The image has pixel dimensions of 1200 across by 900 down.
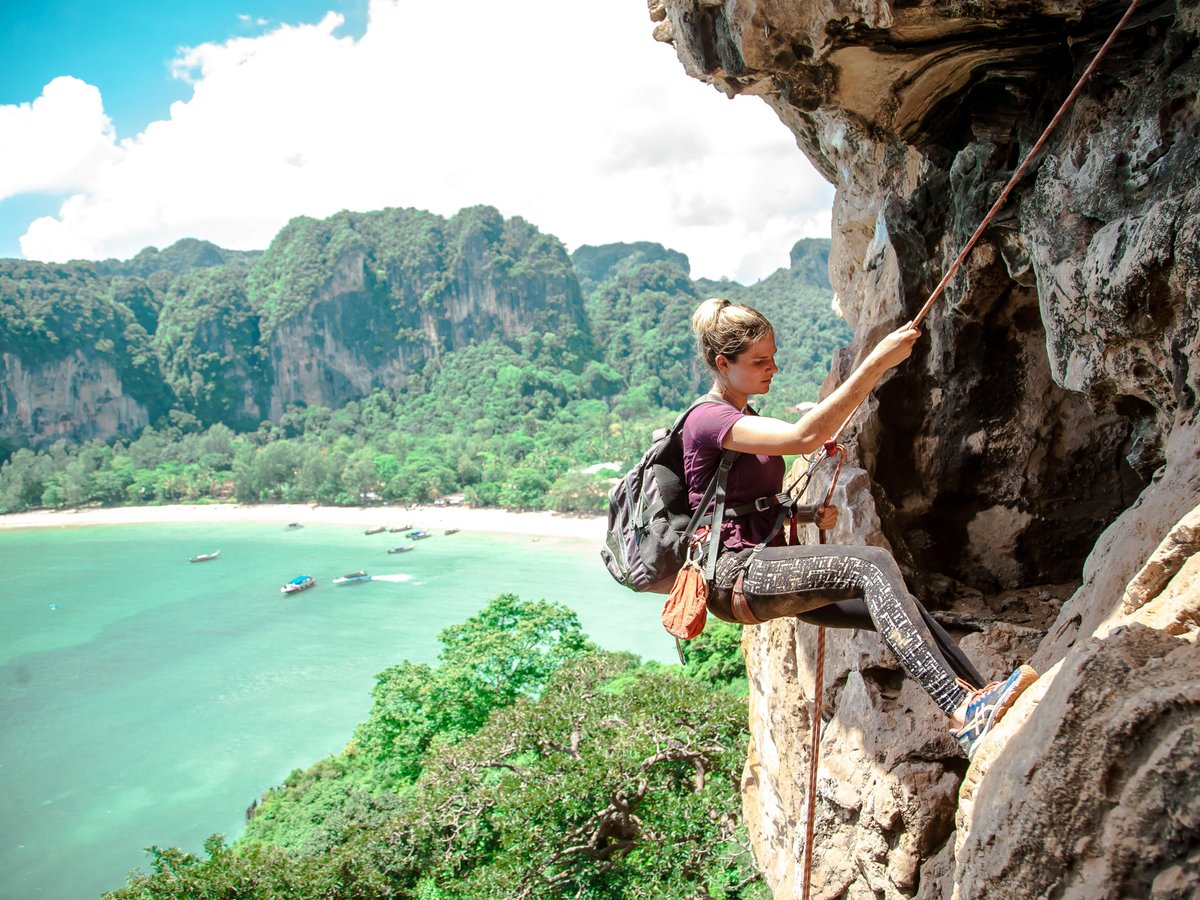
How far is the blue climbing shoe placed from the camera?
6.37 feet

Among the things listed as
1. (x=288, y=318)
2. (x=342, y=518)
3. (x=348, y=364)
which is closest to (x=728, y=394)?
(x=342, y=518)

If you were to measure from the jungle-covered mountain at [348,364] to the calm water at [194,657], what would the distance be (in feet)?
34.0

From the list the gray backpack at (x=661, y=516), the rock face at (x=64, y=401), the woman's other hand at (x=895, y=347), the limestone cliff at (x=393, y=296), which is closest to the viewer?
the woman's other hand at (x=895, y=347)

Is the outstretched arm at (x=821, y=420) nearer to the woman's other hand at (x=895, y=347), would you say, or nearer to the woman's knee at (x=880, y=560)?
the woman's other hand at (x=895, y=347)

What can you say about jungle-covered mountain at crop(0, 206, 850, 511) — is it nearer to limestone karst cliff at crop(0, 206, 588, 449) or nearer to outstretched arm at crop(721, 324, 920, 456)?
limestone karst cliff at crop(0, 206, 588, 449)

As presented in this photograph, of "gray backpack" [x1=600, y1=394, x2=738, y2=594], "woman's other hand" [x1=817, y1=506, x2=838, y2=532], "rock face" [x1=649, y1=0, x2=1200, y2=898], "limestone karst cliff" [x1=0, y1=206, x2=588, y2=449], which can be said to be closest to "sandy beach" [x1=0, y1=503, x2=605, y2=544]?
"limestone karst cliff" [x1=0, y1=206, x2=588, y2=449]

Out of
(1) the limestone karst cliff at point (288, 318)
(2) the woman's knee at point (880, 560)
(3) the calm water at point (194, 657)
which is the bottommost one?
(3) the calm water at point (194, 657)

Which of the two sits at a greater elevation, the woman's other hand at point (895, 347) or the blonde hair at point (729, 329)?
the blonde hair at point (729, 329)

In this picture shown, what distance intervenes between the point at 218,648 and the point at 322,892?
23263 millimetres

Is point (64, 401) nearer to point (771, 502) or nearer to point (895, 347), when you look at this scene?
point (771, 502)

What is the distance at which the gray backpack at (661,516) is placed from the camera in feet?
8.21

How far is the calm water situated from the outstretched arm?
61.7 feet

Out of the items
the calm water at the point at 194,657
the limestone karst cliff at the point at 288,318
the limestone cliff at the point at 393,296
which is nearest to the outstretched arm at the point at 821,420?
the calm water at the point at 194,657

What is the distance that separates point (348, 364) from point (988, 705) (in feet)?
252
